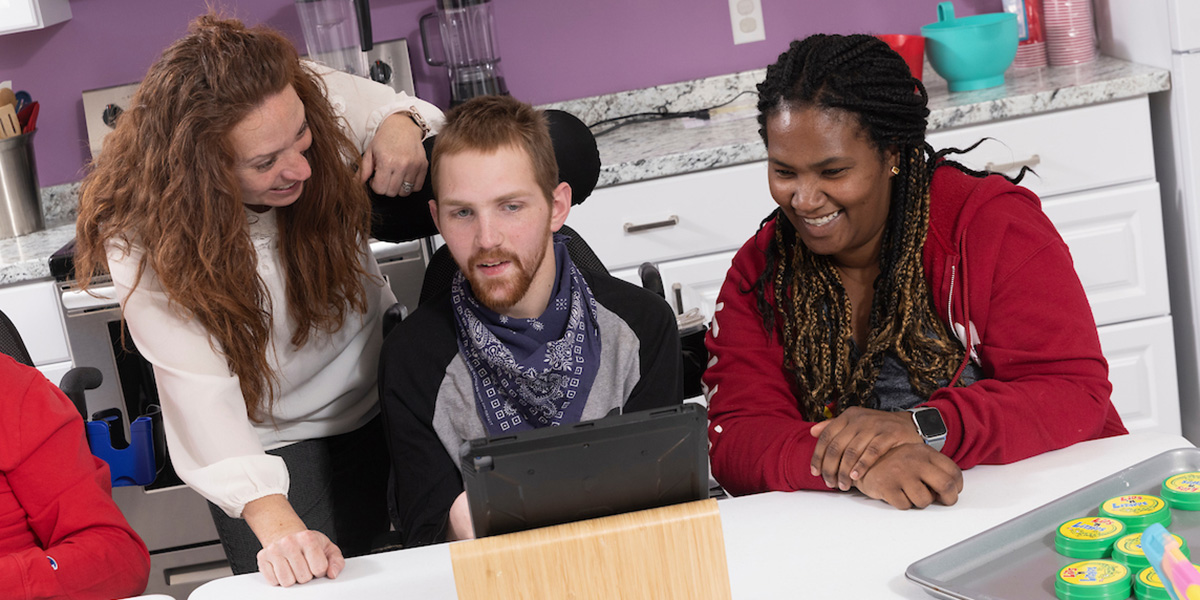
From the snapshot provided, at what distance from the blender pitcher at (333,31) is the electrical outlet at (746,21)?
99 centimetres

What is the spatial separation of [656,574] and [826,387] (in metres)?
0.58

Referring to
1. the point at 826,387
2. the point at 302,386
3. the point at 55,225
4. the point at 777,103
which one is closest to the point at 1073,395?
the point at 826,387

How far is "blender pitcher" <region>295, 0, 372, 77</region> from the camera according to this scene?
2.80 meters

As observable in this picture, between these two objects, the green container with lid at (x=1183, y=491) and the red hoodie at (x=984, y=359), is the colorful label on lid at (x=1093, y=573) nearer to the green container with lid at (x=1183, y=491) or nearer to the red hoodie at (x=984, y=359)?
the green container with lid at (x=1183, y=491)

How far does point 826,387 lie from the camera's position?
1415 mm

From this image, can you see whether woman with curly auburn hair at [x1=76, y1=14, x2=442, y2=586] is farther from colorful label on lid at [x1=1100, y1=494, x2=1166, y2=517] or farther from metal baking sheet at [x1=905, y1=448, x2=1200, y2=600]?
colorful label on lid at [x1=1100, y1=494, x2=1166, y2=517]

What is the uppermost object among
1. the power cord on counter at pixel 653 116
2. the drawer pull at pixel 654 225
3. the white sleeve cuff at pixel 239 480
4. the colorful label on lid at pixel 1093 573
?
Result: the power cord on counter at pixel 653 116

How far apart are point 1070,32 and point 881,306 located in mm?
1646

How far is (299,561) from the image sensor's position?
3.67 feet

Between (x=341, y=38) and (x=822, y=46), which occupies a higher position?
(x=341, y=38)

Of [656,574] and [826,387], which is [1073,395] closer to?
[826,387]

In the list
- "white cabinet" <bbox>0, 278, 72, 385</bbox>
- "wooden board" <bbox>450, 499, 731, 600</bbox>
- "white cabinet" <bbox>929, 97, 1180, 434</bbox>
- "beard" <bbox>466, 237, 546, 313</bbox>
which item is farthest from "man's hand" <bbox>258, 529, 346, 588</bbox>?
"white cabinet" <bbox>929, 97, 1180, 434</bbox>

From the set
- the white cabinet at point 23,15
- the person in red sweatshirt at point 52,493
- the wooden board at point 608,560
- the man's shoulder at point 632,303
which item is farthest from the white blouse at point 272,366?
the white cabinet at point 23,15

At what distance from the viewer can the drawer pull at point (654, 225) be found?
8.14 feet
